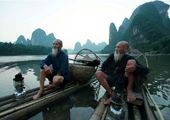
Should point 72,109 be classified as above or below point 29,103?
below

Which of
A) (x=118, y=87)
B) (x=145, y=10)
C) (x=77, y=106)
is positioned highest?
(x=145, y=10)

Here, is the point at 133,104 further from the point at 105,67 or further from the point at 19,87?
the point at 19,87

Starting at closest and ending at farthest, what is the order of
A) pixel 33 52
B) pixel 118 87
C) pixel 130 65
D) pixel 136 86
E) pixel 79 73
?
pixel 118 87 < pixel 130 65 < pixel 136 86 < pixel 79 73 < pixel 33 52

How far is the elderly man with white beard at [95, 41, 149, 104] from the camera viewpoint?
64.9 inches

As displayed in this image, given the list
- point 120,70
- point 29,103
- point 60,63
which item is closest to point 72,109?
point 29,103

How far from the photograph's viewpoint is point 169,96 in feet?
8.38

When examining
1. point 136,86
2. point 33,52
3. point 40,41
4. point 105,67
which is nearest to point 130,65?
point 105,67

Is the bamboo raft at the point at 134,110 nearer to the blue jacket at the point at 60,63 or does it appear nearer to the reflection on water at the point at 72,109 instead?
the reflection on water at the point at 72,109

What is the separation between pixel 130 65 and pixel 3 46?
4704 centimetres

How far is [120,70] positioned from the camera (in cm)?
200

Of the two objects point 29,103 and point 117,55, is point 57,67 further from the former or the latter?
point 117,55

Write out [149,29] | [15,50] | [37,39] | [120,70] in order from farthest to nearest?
1. [37,39]
2. [149,29]
3. [15,50]
4. [120,70]

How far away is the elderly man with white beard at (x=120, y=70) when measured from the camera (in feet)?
5.41

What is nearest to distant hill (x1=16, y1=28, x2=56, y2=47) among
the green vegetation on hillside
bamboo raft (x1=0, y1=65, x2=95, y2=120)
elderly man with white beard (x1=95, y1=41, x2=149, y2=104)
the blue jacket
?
the green vegetation on hillside
